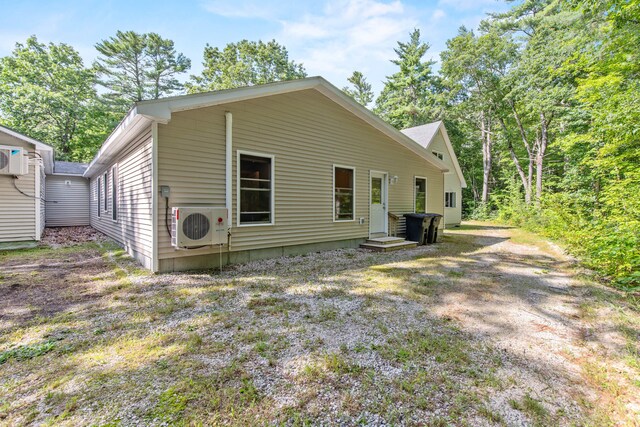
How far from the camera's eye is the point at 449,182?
49.1 ft

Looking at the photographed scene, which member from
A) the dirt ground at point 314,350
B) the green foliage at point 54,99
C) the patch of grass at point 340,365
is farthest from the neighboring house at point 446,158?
the green foliage at point 54,99

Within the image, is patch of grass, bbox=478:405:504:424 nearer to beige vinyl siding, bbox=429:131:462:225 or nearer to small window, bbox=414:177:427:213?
small window, bbox=414:177:427:213

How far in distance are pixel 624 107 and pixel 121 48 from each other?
2774 centimetres

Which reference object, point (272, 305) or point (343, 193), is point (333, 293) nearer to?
point (272, 305)

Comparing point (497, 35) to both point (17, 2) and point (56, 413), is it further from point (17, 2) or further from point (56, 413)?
point (56, 413)

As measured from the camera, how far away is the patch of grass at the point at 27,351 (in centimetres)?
233

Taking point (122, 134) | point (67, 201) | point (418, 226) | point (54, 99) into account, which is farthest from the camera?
point (54, 99)

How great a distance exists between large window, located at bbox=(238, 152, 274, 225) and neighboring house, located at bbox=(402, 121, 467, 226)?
10179 mm

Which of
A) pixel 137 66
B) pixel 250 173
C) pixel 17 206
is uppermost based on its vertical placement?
pixel 137 66

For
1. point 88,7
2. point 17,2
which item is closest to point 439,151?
point 88,7

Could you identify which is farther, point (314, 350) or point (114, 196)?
point (114, 196)

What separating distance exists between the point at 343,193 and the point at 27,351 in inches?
245

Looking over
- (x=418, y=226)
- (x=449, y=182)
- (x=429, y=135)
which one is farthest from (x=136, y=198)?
(x=449, y=182)

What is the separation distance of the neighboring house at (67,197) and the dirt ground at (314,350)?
33.4 feet
